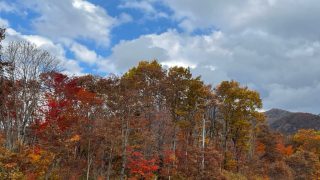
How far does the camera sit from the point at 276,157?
269ft

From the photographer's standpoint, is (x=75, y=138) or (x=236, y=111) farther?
(x=236, y=111)

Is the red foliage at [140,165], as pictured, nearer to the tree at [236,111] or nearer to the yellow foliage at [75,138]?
the yellow foliage at [75,138]

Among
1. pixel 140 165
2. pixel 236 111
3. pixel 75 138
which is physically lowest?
pixel 140 165

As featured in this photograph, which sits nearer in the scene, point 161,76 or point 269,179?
point 161,76

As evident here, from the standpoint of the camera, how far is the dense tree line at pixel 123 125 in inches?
1641

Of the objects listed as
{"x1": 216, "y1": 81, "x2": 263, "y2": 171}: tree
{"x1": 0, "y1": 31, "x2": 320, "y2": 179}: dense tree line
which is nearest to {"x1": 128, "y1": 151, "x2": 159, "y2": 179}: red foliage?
{"x1": 0, "y1": 31, "x2": 320, "y2": 179}: dense tree line

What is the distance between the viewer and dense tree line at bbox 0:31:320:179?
41.7 metres

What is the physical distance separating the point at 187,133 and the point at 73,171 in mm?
21550

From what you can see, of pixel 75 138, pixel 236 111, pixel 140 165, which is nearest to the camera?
pixel 75 138

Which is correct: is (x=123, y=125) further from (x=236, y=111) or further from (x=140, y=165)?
(x=236, y=111)

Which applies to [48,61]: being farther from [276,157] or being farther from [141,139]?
[276,157]

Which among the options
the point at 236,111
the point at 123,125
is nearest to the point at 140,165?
the point at 123,125

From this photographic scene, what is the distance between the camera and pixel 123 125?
44312mm

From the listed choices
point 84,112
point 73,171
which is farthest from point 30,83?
point 73,171
